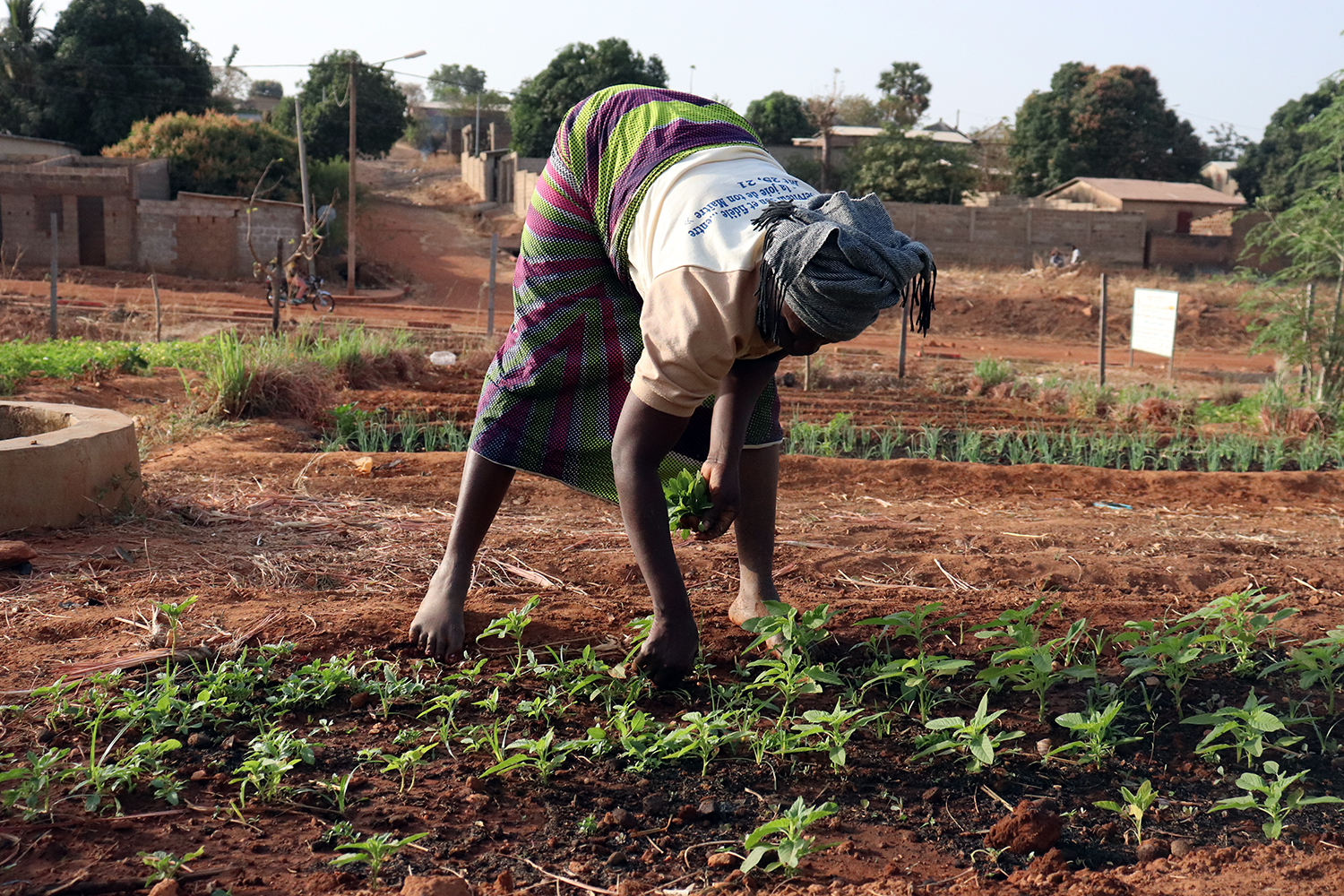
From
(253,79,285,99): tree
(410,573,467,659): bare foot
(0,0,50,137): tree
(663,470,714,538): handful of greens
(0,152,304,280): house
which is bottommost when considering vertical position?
(410,573,467,659): bare foot

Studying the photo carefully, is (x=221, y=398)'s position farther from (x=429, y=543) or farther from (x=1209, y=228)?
(x=1209, y=228)

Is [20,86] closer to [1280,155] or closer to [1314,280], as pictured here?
[1314,280]

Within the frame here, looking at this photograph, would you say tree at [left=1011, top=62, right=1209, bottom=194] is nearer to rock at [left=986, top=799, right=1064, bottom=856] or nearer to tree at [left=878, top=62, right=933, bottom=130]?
tree at [left=878, top=62, right=933, bottom=130]

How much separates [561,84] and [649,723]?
31.0 metres

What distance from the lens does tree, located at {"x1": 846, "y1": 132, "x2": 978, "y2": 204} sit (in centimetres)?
2533

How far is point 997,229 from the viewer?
904 inches

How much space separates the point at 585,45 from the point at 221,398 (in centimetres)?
2819

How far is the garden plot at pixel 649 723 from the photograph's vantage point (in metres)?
1.73

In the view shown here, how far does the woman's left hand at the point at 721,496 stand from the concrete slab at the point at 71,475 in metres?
2.16

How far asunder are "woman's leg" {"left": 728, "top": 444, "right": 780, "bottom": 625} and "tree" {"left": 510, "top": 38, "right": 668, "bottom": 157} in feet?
96.3

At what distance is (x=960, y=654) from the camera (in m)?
2.50

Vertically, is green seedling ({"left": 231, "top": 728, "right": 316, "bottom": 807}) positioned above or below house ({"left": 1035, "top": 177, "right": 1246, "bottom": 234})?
below

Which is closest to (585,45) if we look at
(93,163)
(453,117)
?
(93,163)

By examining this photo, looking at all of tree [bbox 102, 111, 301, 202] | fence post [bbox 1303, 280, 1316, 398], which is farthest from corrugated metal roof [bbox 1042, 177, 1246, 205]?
tree [bbox 102, 111, 301, 202]
